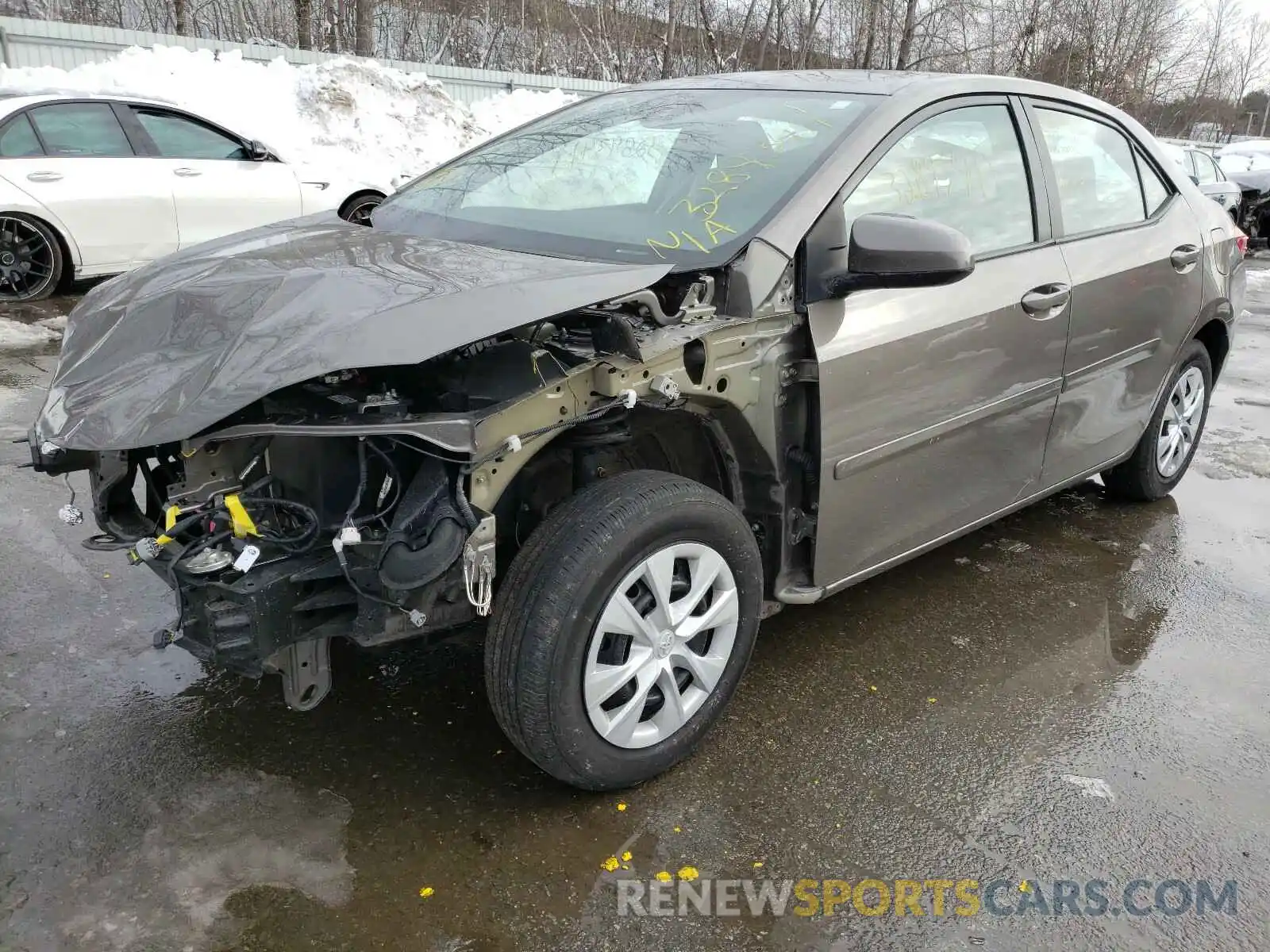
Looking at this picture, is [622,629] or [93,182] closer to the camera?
[622,629]

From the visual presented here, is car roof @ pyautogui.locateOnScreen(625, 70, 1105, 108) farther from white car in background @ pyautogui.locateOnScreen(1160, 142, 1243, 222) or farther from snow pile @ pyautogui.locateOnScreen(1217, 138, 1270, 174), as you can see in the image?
snow pile @ pyautogui.locateOnScreen(1217, 138, 1270, 174)

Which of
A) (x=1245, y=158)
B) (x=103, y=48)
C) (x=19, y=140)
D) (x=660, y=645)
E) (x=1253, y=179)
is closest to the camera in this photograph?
(x=660, y=645)

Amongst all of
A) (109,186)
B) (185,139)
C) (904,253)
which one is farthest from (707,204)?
(185,139)

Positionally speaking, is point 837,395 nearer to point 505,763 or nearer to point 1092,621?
point 505,763

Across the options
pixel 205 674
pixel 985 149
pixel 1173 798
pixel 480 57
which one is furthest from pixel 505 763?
pixel 480 57

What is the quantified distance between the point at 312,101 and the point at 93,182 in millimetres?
7055

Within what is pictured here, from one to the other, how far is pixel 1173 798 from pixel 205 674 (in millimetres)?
2706

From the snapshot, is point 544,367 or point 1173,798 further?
point 1173,798

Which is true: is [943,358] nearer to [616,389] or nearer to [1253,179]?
[616,389]

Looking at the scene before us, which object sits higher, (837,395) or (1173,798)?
(837,395)

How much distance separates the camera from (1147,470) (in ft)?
14.6

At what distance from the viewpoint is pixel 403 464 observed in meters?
2.33

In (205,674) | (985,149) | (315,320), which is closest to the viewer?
(315,320)

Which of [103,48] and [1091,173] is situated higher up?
[103,48]
